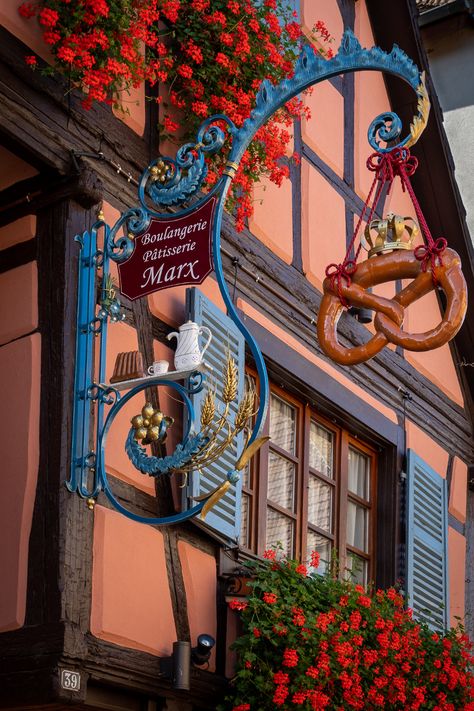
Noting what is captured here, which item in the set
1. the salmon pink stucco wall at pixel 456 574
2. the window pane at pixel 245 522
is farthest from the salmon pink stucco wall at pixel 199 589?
the salmon pink stucco wall at pixel 456 574

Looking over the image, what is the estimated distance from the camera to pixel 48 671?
19.9 feet

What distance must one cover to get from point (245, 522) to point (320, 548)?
2.63 feet

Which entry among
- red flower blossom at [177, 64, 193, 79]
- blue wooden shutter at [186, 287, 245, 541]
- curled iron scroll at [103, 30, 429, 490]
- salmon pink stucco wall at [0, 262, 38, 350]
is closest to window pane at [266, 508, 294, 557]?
blue wooden shutter at [186, 287, 245, 541]

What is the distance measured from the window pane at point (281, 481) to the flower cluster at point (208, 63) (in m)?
1.36

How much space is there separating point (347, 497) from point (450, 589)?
52.8 inches

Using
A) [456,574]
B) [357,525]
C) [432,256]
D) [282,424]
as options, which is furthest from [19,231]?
[456,574]

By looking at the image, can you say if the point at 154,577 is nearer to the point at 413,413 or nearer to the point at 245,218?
the point at 245,218

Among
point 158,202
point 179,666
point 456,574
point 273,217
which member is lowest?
point 179,666

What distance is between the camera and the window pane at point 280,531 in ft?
26.3

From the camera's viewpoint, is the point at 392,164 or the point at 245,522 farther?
the point at 245,522

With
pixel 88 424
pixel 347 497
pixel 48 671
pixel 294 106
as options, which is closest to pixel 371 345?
pixel 88 424

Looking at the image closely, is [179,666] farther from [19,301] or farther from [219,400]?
[19,301]

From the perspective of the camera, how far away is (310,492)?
27.8 ft

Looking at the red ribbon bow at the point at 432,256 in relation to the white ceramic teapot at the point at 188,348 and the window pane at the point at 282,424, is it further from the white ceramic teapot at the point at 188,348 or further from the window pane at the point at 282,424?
the window pane at the point at 282,424
